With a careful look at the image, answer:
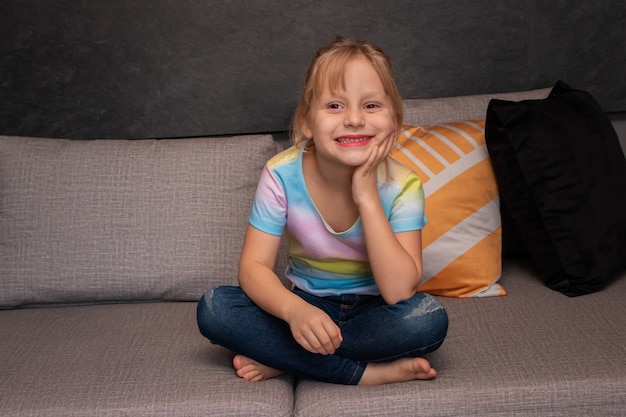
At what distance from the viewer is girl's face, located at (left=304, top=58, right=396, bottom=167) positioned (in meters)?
1.51

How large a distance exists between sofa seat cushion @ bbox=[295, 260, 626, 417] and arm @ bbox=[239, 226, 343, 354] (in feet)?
0.36

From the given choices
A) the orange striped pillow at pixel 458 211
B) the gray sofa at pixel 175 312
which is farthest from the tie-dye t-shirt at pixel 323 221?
the orange striped pillow at pixel 458 211

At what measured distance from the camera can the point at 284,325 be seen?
1554 mm

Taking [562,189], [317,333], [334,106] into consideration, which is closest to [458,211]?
[562,189]

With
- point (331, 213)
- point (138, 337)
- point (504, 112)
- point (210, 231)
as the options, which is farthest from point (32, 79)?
point (504, 112)

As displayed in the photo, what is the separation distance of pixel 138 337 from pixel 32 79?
0.95 metres

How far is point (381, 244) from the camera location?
4.92 feet

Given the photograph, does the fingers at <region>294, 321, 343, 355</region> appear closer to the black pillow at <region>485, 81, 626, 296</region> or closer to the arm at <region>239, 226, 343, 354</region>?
the arm at <region>239, 226, 343, 354</region>

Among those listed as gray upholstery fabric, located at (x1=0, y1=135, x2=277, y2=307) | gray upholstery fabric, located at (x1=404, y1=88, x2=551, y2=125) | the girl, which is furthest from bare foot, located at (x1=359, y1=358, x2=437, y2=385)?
gray upholstery fabric, located at (x1=404, y1=88, x2=551, y2=125)

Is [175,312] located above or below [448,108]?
below

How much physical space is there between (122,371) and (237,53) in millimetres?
1062

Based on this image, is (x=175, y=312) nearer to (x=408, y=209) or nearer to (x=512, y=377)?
(x=408, y=209)

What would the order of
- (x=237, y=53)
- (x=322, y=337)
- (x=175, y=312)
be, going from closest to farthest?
(x=322, y=337)
(x=175, y=312)
(x=237, y=53)

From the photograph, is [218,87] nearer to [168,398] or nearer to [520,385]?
[168,398]
